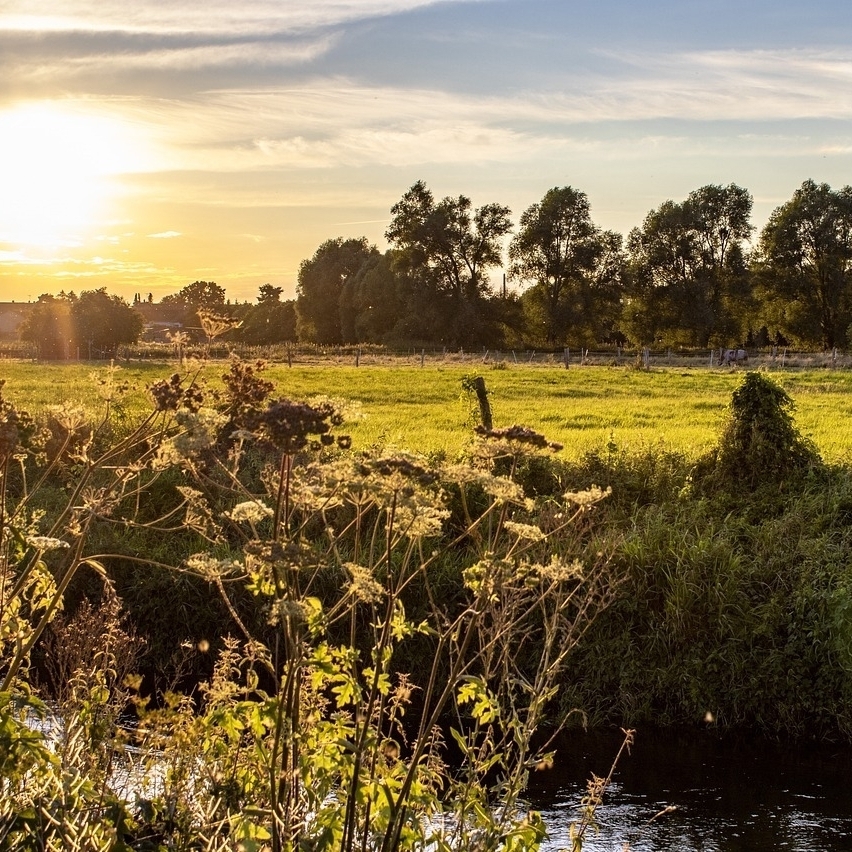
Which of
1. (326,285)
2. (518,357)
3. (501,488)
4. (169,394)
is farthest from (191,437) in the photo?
(326,285)

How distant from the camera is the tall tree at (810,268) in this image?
63875mm

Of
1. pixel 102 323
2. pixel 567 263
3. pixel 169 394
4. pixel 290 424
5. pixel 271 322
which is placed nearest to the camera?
pixel 290 424

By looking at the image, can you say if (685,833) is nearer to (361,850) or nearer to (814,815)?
(814,815)

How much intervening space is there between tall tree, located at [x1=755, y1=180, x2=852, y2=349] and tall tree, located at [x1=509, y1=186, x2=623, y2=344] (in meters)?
10.3

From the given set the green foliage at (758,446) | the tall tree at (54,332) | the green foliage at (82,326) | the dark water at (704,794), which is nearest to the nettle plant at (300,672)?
the dark water at (704,794)

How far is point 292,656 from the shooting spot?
3322 mm

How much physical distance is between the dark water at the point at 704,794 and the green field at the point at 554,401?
636 centimetres

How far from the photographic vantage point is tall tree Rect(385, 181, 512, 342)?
7100cm

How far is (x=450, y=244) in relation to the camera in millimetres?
71812

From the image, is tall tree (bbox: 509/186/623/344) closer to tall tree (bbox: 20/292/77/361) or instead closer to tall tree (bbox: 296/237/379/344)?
tall tree (bbox: 296/237/379/344)

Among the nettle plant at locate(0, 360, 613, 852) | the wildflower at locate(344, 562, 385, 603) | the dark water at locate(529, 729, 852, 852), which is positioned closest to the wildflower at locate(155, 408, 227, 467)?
the nettle plant at locate(0, 360, 613, 852)

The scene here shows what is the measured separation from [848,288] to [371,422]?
49610 mm

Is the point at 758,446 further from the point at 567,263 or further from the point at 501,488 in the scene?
the point at 567,263

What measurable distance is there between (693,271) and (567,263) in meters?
8.56
